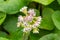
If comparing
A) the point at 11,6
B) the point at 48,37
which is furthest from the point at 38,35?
the point at 11,6

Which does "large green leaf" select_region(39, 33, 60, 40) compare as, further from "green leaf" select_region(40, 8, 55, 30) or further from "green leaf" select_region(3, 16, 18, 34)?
"green leaf" select_region(3, 16, 18, 34)

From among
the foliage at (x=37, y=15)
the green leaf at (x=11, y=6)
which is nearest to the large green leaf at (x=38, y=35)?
the foliage at (x=37, y=15)

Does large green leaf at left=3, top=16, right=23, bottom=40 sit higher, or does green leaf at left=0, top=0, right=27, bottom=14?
green leaf at left=0, top=0, right=27, bottom=14

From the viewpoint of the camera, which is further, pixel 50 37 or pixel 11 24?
pixel 11 24

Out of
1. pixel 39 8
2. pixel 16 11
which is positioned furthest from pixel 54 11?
pixel 16 11

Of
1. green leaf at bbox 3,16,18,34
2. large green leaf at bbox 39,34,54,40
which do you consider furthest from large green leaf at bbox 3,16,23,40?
large green leaf at bbox 39,34,54,40

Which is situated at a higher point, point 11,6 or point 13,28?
point 11,6

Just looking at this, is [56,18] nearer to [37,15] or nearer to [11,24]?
[37,15]
